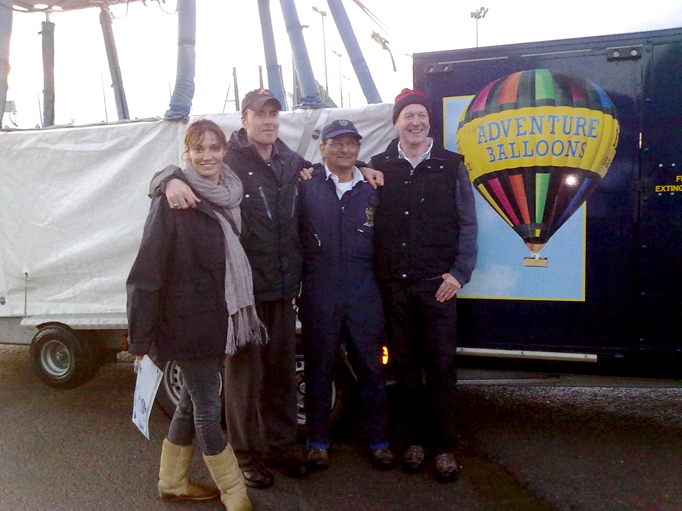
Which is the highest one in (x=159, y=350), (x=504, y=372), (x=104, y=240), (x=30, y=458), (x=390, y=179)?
(x=390, y=179)

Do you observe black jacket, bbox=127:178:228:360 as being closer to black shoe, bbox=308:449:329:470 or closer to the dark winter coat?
the dark winter coat

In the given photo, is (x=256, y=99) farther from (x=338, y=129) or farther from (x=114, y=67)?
(x=114, y=67)

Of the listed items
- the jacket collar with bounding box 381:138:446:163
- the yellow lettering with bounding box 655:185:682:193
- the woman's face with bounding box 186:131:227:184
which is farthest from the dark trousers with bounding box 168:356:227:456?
the yellow lettering with bounding box 655:185:682:193

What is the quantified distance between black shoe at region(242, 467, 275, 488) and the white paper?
0.68 m

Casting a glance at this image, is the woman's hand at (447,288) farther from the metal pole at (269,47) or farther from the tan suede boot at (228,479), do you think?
the metal pole at (269,47)

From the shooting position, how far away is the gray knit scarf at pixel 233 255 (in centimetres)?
299

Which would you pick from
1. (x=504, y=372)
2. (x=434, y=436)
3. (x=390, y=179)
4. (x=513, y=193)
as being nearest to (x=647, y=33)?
(x=513, y=193)

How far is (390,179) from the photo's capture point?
360 cm

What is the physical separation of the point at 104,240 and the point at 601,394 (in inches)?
170

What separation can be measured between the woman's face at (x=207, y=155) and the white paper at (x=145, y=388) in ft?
3.36

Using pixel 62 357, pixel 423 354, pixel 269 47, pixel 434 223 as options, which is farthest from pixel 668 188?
pixel 269 47

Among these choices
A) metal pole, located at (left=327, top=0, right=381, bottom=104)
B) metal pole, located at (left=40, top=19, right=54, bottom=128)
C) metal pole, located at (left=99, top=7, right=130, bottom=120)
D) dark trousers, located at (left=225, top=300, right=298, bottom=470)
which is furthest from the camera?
metal pole, located at (left=327, top=0, right=381, bottom=104)

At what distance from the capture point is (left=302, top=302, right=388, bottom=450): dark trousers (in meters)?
3.54

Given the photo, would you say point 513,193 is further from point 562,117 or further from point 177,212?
point 177,212
